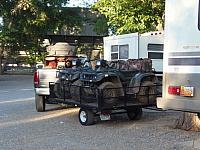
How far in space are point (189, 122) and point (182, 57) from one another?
2.65m

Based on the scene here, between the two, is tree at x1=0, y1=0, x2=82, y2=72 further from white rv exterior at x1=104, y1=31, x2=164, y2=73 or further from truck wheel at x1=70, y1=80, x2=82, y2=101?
truck wheel at x1=70, y1=80, x2=82, y2=101

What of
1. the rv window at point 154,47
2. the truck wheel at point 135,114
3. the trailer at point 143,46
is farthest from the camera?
the rv window at point 154,47

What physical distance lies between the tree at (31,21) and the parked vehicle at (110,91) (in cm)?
2571

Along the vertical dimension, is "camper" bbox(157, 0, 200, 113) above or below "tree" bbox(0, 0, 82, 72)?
below

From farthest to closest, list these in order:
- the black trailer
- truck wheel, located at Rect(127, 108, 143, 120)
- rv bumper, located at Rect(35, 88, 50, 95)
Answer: rv bumper, located at Rect(35, 88, 50, 95)
truck wheel, located at Rect(127, 108, 143, 120)
the black trailer

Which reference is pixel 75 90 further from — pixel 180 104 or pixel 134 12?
pixel 134 12

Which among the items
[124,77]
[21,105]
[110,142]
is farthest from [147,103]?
[21,105]

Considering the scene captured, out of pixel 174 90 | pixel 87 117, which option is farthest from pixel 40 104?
pixel 174 90

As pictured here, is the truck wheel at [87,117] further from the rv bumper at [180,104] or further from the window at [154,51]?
the window at [154,51]

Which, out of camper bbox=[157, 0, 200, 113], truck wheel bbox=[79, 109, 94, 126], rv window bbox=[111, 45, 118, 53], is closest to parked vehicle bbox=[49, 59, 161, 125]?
truck wheel bbox=[79, 109, 94, 126]

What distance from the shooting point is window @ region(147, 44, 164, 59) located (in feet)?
57.6

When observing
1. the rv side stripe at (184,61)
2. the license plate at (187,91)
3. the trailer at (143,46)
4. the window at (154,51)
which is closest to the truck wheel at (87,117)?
the rv side stripe at (184,61)

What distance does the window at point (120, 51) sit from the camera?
59.1 ft

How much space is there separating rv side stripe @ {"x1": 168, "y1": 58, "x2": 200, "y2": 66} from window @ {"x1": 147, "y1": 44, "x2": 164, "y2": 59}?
924cm
